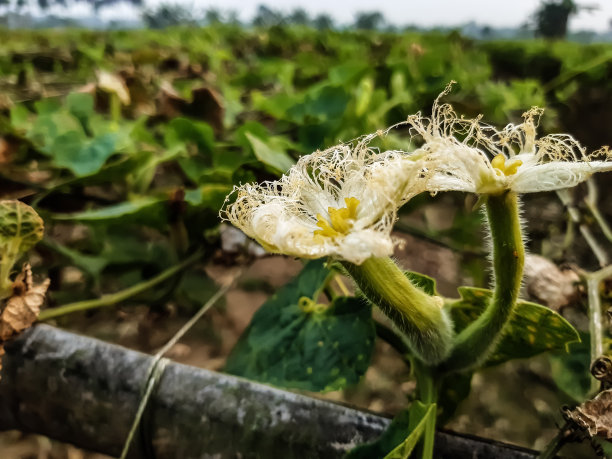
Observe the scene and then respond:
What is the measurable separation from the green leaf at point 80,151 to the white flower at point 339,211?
51 centimetres

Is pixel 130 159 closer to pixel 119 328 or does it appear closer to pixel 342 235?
pixel 119 328

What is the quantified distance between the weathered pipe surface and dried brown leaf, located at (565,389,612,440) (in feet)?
0.19

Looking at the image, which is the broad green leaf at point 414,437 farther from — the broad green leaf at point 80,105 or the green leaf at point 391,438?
the broad green leaf at point 80,105

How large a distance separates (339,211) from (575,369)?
40cm

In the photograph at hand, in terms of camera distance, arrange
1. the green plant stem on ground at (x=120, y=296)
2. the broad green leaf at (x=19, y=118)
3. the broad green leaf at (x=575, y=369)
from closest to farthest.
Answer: the broad green leaf at (x=575, y=369), the green plant stem on ground at (x=120, y=296), the broad green leaf at (x=19, y=118)

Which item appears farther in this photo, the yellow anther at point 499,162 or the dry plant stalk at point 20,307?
the dry plant stalk at point 20,307

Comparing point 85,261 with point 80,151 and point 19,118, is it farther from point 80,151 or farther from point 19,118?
point 19,118

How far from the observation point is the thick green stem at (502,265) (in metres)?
0.34

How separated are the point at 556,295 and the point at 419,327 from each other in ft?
0.97

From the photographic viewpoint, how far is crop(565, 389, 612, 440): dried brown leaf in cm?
36

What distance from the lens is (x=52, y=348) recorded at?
1.73 feet

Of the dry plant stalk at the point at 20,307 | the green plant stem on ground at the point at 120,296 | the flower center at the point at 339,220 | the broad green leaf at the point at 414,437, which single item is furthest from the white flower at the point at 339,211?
the green plant stem on ground at the point at 120,296

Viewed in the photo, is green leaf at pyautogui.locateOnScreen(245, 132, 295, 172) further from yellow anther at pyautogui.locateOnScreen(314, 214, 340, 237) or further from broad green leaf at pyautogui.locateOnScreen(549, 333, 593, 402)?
broad green leaf at pyautogui.locateOnScreen(549, 333, 593, 402)

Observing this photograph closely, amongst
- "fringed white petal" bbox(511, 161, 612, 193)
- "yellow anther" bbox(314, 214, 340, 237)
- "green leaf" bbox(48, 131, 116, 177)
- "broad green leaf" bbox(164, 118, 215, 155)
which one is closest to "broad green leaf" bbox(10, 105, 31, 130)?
"green leaf" bbox(48, 131, 116, 177)
